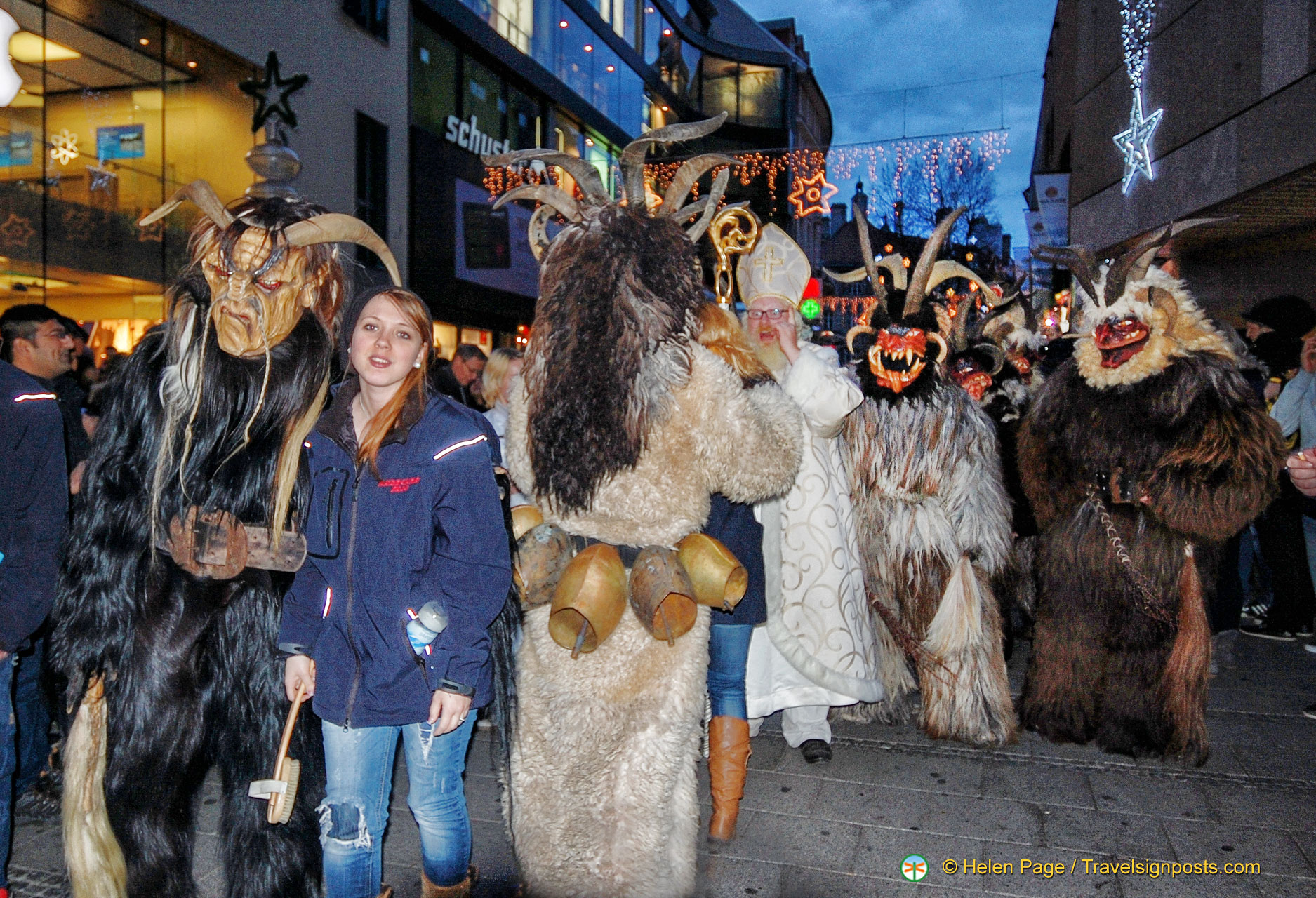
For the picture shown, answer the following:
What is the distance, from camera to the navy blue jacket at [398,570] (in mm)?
2287

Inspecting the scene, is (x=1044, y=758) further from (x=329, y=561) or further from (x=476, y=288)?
(x=476, y=288)

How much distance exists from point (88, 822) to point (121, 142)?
10.3 m

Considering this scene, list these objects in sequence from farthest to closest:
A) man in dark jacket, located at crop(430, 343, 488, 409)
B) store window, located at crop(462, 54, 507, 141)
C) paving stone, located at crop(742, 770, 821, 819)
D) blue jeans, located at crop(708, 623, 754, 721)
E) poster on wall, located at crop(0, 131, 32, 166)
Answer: store window, located at crop(462, 54, 507, 141) → poster on wall, located at crop(0, 131, 32, 166) → man in dark jacket, located at crop(430, 343, 488, 409) → paving stone, located at crop(742, 770, 821, 819) → blue jeans, located at crop(708, 623, 754, 721)

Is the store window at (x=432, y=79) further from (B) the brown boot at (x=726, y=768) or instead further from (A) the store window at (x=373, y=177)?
(B) the brown boot at (x=726, y=768)

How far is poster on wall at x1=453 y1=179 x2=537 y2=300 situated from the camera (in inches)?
670

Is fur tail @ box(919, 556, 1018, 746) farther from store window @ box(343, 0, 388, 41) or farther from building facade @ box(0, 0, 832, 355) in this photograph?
store window @ box(343, 0, 388, 41)

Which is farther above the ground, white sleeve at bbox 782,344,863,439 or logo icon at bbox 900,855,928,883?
white sleeve at bbox 782,344,863,439

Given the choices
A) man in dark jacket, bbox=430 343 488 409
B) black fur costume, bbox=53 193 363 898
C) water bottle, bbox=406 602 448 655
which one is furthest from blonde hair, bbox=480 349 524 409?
water bottle, bbox=406 602 448 655

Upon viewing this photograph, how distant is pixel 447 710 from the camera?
89.4 inches

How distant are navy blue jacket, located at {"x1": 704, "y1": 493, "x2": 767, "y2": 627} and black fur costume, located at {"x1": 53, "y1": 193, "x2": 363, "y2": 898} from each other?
4.40 ft

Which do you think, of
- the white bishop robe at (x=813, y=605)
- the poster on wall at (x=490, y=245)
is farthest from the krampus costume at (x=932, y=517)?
the poster on wall at (x=490, y=245)

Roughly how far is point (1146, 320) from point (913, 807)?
2.32 m

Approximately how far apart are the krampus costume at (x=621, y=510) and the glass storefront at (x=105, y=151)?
893 centimetres

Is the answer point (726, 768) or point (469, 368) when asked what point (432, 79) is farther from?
point (726, 768)
